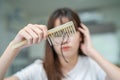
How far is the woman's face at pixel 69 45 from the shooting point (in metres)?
0.75

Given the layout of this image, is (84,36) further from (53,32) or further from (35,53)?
(35,53)

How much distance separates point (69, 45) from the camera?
77 centimetres

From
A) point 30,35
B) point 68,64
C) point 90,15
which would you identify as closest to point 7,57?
point 30,35

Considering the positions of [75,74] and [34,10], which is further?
[34,10]

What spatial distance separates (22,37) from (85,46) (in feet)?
0.94

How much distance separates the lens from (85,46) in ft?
2.74

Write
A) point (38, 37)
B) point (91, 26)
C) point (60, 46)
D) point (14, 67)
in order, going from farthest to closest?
point (91, 26) → point (14, 67) → point (60, 46) → point (38, 37)

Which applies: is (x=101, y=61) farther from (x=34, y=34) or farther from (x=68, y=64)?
(x=34, y=34)

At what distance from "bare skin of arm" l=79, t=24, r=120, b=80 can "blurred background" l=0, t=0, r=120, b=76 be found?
84cm

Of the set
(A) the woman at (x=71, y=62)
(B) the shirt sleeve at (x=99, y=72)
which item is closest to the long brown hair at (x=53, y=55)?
(A) the woman at (x=71, y=62)

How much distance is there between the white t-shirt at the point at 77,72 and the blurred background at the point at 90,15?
32.5 inches

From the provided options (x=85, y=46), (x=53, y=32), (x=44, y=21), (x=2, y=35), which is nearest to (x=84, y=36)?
(x=85, y=46)

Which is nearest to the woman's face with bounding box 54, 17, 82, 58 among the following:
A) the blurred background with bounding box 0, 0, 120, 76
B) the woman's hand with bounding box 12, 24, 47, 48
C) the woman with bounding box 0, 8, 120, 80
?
the woman with bounding box 0, 8, 120, 80

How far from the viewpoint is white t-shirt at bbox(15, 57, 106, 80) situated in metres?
0.80
